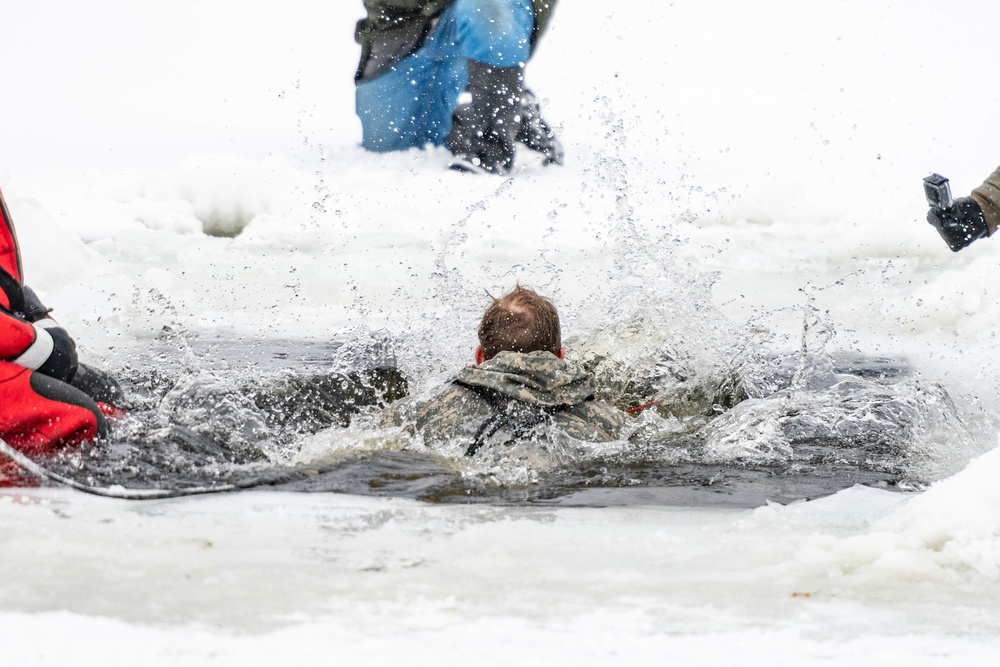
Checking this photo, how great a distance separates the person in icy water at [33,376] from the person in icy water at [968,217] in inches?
133

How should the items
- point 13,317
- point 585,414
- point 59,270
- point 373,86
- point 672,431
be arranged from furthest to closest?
point 373,86 < point 59,270 < point 672,431 < point 585,414 < point 13,317

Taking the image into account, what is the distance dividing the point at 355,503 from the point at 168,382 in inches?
85.1

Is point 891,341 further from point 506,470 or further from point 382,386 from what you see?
point 506,470

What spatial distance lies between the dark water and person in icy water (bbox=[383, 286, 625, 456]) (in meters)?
0.13

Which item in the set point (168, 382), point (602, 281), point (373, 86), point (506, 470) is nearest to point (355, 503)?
point (506, 470)

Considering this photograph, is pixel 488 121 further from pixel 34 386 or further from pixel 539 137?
pixel 34 386

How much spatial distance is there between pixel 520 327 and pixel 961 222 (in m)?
2.07

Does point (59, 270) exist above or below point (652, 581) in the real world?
above

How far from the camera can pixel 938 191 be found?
396 centimetres

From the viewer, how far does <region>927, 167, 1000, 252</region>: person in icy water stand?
161 inches

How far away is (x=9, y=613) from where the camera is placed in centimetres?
157

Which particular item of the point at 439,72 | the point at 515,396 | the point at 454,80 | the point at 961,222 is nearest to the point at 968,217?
the point at 961,222

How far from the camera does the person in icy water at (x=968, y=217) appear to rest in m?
4.08

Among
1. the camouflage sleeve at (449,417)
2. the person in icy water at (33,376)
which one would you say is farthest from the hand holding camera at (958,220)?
the person in icy water at (33,376)
